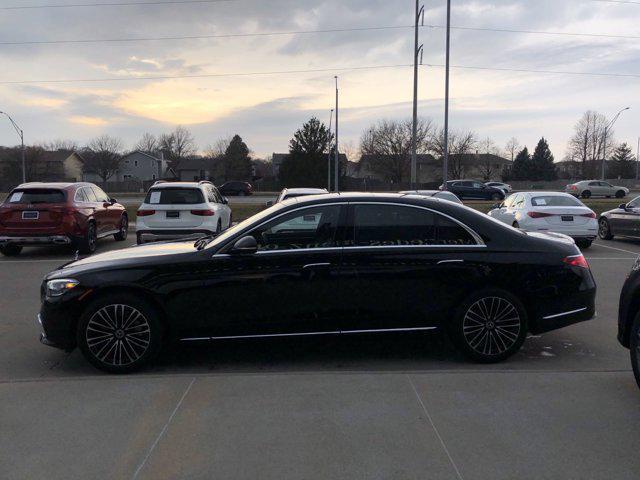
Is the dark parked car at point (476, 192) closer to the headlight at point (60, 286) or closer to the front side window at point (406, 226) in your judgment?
the front side window at point (406, 226)

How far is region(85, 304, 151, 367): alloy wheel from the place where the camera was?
520 cm

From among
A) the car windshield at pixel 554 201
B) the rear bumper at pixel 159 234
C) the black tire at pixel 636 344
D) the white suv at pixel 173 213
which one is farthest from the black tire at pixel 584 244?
the black tire at pixel 636 344

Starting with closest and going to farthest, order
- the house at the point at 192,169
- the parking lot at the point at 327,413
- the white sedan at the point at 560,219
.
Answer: the parking lot at the point at 327,413 < the white sedan at the point at 560,219 < the house at the point at 192,169

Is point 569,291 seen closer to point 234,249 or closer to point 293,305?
point 293,305

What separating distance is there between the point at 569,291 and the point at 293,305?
2.62m

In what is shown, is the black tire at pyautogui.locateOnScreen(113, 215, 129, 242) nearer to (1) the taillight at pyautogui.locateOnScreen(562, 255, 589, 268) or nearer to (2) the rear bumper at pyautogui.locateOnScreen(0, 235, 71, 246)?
(2) the rear bumper at pyautogui.locateOnScreen(0, 235, 71, 246)

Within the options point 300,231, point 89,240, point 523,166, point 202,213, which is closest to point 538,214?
point 202,213

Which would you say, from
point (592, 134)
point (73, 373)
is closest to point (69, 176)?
point (592, 134)

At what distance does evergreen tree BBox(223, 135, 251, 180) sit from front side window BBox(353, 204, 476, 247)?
84.6 m

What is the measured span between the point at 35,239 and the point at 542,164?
83.9 metres

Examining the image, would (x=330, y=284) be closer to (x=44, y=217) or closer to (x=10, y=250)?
(x=44, y=217)

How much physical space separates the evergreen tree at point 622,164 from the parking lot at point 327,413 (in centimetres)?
9616

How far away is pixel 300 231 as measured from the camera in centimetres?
544

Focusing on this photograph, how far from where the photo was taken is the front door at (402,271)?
210 inches
